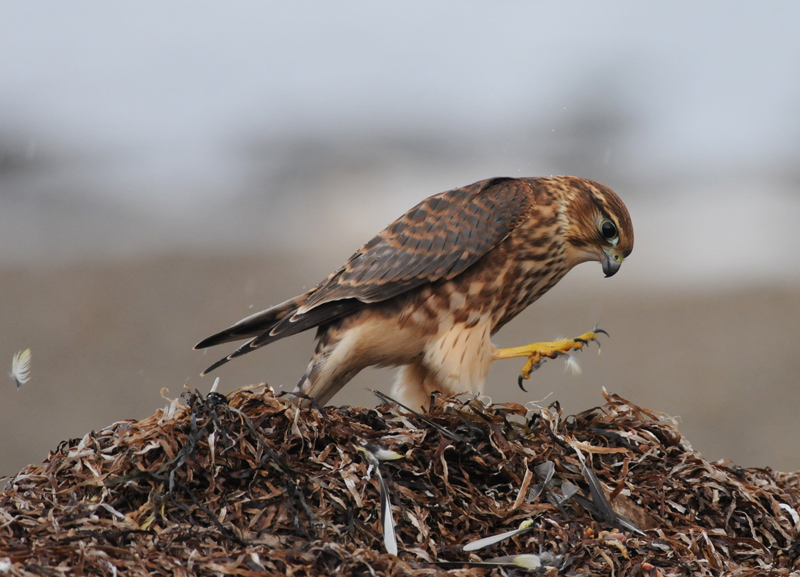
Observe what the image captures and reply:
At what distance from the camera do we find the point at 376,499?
163cm

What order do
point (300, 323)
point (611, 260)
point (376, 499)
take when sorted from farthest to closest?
1. point (611, 260)
2. point (300, 323)
3. point (376, 499)

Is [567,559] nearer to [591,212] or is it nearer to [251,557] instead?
[251,557]

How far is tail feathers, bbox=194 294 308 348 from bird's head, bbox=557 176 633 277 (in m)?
0.98

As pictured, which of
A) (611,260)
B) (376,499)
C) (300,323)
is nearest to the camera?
(376,499)

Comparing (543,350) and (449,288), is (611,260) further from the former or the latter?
(449,288)

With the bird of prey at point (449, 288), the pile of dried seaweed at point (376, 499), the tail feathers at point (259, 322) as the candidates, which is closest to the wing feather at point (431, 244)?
the bird of prey at point (449, 288)

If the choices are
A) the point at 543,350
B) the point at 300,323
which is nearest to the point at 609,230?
the point at 543,350

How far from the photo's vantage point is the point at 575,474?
71.1 inches

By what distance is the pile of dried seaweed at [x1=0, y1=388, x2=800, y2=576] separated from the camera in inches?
57.2

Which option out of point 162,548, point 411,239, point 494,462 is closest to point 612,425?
point 494,462

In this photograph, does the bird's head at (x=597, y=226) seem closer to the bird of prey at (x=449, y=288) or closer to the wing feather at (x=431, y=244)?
the bird of prey at (x=449, y=288)

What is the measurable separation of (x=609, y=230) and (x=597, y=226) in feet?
0.14

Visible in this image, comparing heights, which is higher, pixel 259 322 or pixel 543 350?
pixel 259 322

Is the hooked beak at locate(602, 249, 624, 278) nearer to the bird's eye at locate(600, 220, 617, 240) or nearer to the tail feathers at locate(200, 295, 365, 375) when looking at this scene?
the bird's eye at locate(600, 220, 617, 240)
